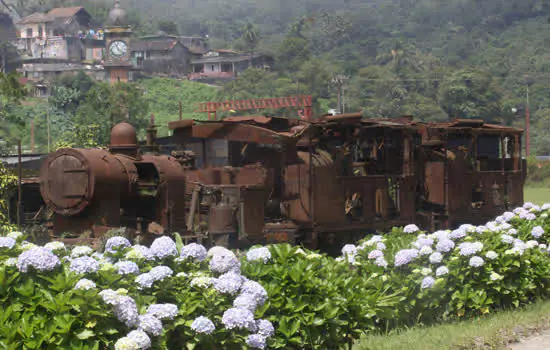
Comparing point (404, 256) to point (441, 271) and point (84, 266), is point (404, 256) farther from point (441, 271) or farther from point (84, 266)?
point (84, 266)

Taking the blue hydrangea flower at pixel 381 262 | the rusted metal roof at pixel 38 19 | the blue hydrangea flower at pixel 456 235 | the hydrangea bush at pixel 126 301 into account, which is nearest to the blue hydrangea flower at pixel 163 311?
the hydrangea bush at pixel 126 301

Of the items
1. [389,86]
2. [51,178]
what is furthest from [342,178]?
[389,86]

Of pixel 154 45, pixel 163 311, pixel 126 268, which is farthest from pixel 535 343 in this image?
pixel 154 45

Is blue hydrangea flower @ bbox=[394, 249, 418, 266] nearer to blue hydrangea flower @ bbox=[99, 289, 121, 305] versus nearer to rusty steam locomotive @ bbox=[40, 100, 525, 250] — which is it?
blue hydrangea flower @ bbox=[99, 289, 121, 305]

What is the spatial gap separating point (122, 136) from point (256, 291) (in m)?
10.1

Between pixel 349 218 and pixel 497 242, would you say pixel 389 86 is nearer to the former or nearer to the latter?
pixel 349 218

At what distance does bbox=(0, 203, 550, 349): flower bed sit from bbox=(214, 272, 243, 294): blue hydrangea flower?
0.04ft

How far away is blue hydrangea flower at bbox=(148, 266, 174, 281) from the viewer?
24.7 feet

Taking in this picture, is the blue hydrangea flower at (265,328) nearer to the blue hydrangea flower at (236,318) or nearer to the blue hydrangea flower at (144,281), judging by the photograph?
the blue hydrangea flower at (236,318)

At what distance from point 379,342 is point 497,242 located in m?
3.60

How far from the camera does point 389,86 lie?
419ft

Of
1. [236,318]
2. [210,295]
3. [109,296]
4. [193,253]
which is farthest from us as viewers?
[193,253]

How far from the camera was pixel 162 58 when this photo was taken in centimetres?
15888

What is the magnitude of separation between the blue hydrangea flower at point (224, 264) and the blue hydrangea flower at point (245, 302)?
62 cm
